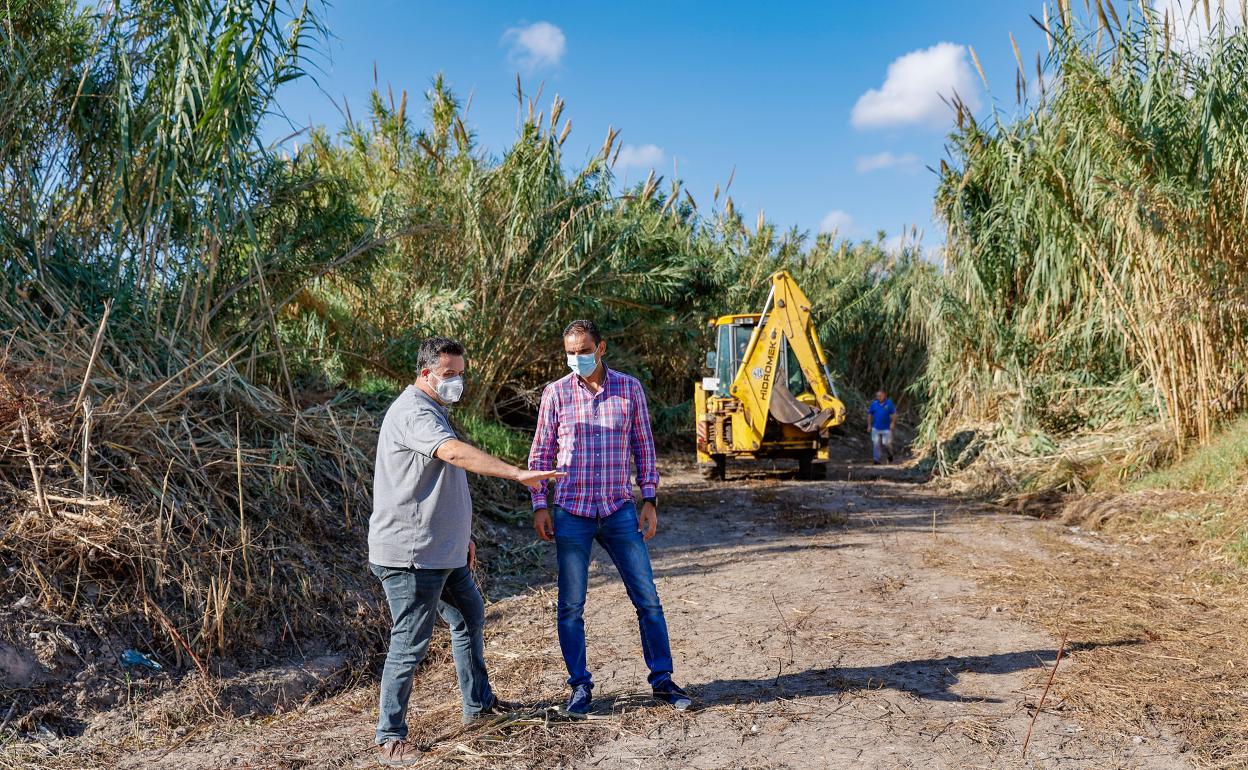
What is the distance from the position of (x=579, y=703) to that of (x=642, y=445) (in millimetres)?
1122

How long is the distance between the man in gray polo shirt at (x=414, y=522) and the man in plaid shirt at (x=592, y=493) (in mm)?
406

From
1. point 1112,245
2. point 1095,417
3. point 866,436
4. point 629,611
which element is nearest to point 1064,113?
point 1112,245

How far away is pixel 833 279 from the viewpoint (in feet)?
68.6

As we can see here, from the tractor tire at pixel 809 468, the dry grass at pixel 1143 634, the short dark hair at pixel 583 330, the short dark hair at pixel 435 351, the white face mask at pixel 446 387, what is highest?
the short dark hair at pixel 583 330

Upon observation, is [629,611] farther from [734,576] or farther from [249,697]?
[249,697]

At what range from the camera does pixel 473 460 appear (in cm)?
336

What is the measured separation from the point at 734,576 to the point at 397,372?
17.7 feet

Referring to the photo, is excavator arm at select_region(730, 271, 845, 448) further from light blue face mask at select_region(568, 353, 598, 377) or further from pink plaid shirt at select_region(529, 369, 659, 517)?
light blue face mask at select_region(568, 353, 598, 377)

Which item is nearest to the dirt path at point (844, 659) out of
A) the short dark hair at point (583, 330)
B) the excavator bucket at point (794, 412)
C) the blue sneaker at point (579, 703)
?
the blue sneaker at point (579, 703)

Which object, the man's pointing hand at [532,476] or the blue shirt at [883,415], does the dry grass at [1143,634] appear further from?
the blue shirt at [883,415]

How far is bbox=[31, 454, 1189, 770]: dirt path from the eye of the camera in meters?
3.71

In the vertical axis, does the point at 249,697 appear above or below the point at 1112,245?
below

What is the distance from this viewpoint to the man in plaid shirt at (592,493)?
13.1 ft

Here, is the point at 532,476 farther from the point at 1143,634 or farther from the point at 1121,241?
the point at 1121,241
